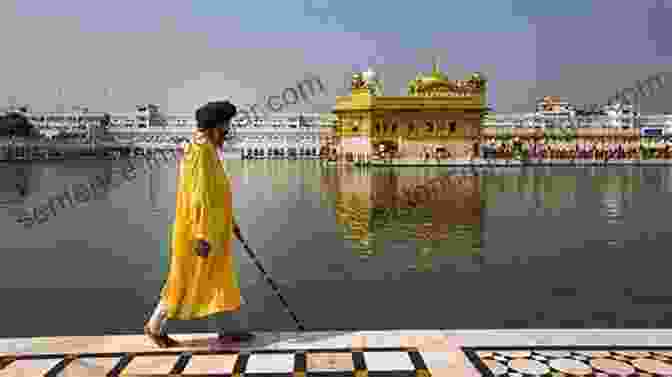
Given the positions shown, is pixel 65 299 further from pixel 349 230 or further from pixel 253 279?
pixel 349 230

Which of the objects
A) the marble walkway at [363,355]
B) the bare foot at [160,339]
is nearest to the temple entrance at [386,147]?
the marble walkway at [363,355]

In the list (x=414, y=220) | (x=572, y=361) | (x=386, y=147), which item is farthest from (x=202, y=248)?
(x=386, y=147)

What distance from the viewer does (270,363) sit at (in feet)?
11.3

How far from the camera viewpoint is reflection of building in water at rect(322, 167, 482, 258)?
8617mm

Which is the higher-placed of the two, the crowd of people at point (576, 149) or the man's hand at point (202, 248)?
the crowd of people at point (576, 149)

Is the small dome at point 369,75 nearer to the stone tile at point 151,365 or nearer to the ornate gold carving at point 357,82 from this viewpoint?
the ornate gold carving at point 357,82

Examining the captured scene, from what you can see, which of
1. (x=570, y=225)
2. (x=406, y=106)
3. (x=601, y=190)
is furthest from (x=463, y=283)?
(x=406, y=106)

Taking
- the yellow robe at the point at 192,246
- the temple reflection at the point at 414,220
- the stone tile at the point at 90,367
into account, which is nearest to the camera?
the stone tile at the point at 90,367

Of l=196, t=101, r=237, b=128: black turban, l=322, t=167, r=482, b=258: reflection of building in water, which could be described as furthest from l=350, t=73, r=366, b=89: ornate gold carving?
l=196, t=101, r=237, b=128: black turban

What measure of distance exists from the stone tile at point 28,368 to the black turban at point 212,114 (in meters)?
1.69

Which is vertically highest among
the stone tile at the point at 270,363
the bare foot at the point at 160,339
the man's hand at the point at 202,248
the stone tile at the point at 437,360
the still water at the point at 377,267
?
the man's hand at the point at 202,248

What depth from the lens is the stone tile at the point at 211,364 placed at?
3.31 meters

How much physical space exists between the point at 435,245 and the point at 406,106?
34.7m

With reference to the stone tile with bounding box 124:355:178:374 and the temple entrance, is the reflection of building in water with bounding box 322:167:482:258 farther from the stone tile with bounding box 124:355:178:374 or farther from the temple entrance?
the temple entrance
